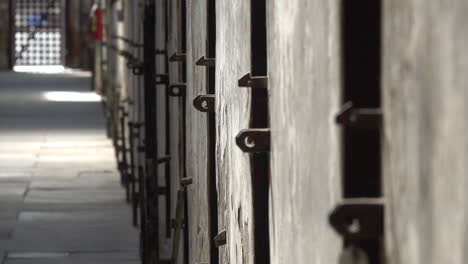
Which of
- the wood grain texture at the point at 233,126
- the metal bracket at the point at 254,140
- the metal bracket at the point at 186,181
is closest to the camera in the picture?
the metal bracket at the point at 254,140

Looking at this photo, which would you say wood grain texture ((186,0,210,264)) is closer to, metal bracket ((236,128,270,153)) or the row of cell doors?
metal bracket ((236,128,270,153))

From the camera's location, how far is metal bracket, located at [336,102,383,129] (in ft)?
3.86

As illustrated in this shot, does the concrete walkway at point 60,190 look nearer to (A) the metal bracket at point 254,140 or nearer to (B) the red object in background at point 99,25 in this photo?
(B) the red object in background at point 99,25

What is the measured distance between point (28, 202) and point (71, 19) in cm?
2288

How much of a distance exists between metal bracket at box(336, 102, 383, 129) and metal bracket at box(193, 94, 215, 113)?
2.22 meters

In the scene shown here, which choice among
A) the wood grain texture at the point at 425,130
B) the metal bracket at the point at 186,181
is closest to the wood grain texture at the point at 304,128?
the wood grain texture at the point at 425,130

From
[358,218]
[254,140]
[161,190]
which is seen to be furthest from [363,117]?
[161,190]

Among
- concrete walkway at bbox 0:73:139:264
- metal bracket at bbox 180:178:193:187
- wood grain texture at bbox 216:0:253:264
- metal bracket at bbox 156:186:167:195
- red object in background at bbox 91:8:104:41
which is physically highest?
red object in background at bbox 91:8:104:41

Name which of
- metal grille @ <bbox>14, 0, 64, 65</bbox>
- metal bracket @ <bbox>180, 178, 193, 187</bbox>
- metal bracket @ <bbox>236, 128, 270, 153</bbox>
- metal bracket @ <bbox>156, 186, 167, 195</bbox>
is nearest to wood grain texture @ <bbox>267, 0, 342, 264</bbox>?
metal bracket @ <bbox>236, 128, 270, 153</bbox>

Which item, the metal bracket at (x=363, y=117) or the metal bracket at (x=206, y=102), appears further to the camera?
the metal bracket at (x=206, y=102)

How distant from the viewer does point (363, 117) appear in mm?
1181

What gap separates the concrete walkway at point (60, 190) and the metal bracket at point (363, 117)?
6.50 m

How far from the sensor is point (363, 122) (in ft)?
3.89

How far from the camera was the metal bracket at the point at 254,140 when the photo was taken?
2.15 meters
